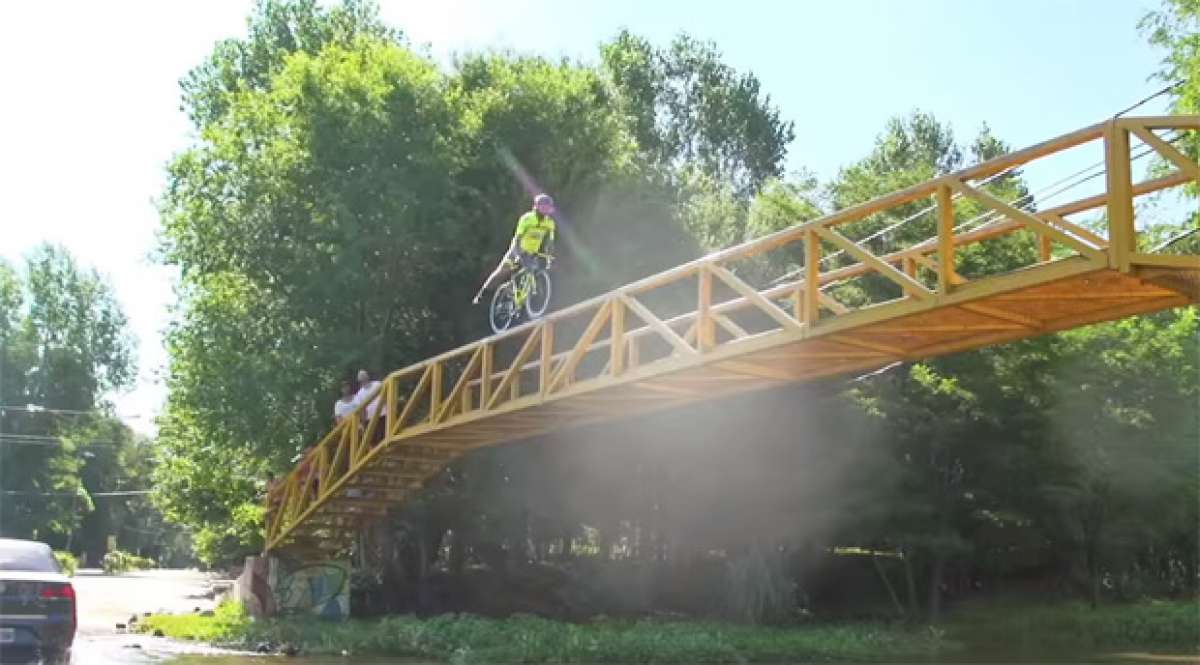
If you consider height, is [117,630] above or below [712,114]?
below

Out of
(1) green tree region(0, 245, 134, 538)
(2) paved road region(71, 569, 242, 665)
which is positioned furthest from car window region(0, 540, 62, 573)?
(1) green tree region(0, 245, 134, 538)

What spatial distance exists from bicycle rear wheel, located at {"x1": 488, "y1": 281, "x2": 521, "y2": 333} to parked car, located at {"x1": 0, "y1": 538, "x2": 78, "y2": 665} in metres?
7.30

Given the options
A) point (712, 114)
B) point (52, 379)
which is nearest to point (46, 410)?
point (52, 379)

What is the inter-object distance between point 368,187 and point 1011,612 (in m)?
20.1

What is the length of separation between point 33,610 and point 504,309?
797 cm

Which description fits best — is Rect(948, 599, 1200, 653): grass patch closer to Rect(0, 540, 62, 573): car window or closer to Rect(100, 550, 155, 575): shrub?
Rect(0, 540, 62, 573): car window

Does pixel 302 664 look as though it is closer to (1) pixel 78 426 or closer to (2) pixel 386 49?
(2) pixel 386 49

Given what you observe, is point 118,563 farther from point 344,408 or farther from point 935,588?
point 344,408

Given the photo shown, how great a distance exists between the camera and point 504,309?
1786cm

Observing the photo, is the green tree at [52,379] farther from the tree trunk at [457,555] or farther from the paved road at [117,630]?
the tree trunk at [457,555]

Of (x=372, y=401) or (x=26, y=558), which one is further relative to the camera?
(x=372, y=401)

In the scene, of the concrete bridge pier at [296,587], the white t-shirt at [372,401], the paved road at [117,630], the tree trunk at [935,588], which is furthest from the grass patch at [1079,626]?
the paved road at [117,630]

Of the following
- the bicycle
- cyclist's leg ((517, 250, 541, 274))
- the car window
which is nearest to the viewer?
the car window

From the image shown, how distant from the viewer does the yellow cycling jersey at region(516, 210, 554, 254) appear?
53.5 feet
